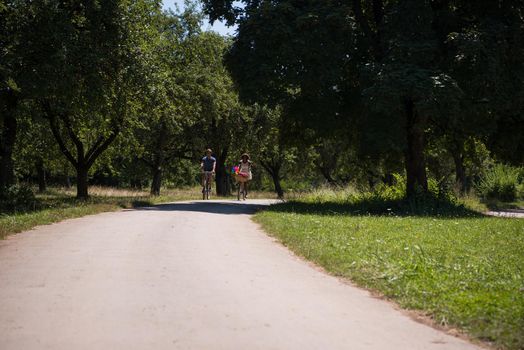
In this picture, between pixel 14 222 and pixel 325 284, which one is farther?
pixel 14 222

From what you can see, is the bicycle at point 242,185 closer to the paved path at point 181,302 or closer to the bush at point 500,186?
the paved path at point 181,302

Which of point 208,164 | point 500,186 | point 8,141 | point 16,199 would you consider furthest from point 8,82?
point 500,186

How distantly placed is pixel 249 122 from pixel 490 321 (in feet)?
110

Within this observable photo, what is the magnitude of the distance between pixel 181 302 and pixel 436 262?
12.7 ft

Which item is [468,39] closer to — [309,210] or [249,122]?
[309,210]

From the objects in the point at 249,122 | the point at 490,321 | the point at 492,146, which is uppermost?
the point at 249,122

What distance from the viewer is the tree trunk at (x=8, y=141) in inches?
703

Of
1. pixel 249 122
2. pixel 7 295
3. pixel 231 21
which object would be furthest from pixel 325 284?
pixel 249 122

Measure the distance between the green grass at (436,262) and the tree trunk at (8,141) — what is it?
10.6 meters

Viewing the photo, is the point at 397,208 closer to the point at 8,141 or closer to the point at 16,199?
the point at 16,199

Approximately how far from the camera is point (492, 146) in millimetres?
21641

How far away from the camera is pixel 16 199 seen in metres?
16.5

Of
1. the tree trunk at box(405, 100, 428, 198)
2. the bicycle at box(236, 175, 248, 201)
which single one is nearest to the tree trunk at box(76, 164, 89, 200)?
the bicycle at box(236, 175, 248, 201)

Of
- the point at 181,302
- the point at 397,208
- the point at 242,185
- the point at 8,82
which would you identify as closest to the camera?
the point at 181,302
